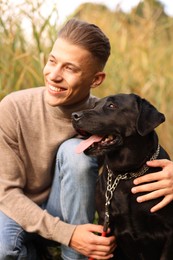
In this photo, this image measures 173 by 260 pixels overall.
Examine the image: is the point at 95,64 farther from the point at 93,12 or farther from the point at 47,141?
the point at 93,12

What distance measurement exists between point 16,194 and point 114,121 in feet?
2.03

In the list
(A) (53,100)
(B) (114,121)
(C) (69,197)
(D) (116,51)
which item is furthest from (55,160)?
(D) (116,51)

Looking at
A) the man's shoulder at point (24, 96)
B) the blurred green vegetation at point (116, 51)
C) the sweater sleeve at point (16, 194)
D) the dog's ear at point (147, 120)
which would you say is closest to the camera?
the dog's ear at point (147, 120)

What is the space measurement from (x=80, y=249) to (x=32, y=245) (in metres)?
0.37

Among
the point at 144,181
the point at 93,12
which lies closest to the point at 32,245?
the point at 144,181

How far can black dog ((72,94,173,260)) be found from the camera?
8.31ft

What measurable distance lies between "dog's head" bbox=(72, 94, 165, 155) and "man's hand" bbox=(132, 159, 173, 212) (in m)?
0.19

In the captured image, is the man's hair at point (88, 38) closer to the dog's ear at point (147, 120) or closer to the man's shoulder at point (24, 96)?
the man's shoulder at point (24, 96)

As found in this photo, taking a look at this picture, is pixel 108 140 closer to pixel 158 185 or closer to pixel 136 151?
pixel 136 151

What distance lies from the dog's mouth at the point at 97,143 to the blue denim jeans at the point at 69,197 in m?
0.12

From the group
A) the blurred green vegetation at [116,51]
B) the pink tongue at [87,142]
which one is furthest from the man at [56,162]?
the blurred green vegetation at [116,51]

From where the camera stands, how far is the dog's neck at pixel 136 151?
2.59 meters

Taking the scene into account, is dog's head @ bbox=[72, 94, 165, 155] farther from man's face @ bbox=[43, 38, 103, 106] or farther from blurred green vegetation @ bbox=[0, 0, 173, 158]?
blurred green vegetation @ bbox=[0, 0, 173, 158]

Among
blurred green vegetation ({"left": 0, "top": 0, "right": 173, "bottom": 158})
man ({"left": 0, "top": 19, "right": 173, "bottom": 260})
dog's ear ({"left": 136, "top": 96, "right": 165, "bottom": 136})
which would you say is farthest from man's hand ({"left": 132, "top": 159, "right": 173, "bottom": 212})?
blurred green vegetation ({"left": 0, "top": 0, "right": 173, "bottom": 158})
